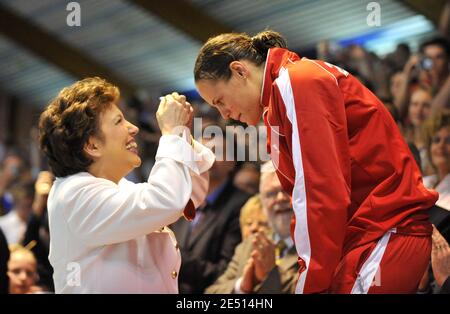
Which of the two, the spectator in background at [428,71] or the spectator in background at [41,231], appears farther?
the spectator in background at [428,71]

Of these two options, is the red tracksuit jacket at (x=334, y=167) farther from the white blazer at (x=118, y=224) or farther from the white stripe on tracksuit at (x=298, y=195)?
the white blazer at (x=118, y=224)

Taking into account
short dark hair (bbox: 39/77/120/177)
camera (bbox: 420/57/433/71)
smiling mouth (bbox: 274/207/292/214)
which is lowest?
smiling mouth (bbox: 274/207/292/214)

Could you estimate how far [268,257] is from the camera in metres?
3.78

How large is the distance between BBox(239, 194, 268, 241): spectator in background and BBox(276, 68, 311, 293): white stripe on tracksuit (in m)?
1.91

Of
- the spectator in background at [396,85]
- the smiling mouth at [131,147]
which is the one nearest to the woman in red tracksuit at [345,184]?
the smiling mouth at [131,147]

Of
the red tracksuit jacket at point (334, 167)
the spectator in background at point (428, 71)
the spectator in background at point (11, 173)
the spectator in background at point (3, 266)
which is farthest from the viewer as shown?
the spectator in background at point (11, 173)

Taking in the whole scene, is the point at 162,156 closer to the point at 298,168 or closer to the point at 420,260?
the point at 298,168

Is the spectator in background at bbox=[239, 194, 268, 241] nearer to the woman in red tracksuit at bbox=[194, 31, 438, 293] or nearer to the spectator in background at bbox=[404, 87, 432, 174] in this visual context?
the spectator in background at bbox=[404, 87, 432, 174]

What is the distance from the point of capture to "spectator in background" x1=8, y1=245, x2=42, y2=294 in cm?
422

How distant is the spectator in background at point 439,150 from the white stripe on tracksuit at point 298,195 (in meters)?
1.53

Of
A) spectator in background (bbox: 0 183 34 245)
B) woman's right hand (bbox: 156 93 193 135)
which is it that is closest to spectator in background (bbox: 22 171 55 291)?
spectator in background (bbox: 0 183 34 245)

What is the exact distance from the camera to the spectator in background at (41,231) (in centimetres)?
443

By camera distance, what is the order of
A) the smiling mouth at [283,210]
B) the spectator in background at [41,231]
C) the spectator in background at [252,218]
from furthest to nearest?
the spectator in background at [41,231] → the spectator in background at [252,218] → the smiling mouth at [283,210]

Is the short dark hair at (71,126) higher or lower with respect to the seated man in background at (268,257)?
higher
